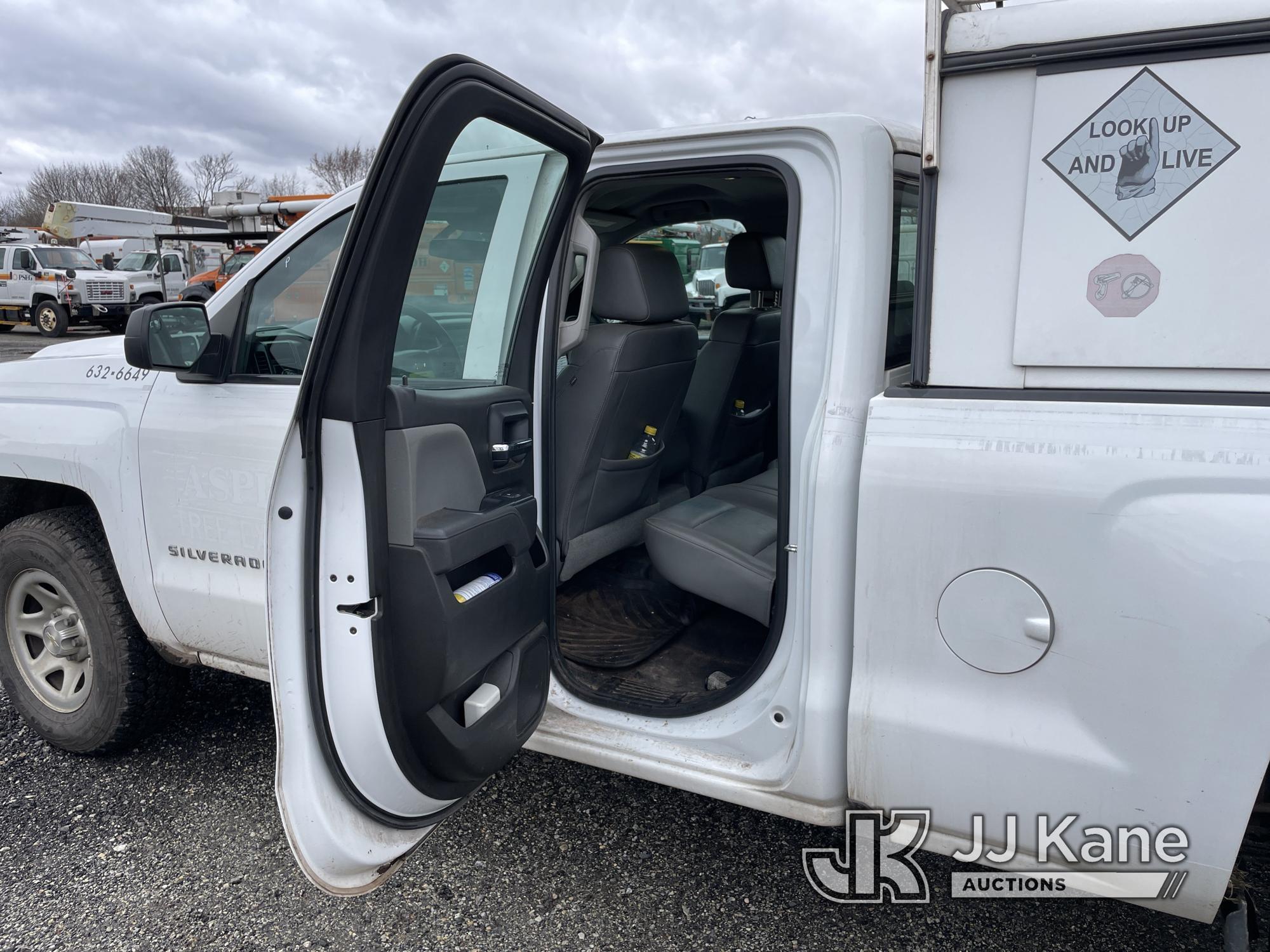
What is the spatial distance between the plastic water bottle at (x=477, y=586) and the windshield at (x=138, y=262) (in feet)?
71.9

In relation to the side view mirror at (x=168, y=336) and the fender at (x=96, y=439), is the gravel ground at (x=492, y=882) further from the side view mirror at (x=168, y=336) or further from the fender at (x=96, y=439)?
the side view mirror at (x=168, y=336)

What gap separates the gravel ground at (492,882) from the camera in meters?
2.03

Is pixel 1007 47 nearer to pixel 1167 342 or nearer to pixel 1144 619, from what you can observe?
pixel 1167 342

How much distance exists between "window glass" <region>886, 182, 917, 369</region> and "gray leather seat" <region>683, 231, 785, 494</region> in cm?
139

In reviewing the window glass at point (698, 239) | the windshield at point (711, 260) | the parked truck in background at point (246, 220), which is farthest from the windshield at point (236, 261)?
the window glass at point (698, 239)

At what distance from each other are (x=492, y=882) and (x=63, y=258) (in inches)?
825

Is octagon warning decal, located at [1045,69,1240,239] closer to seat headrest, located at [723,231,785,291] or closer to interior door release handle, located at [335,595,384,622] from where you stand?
interior door release handle, located at [335,595,384,622]

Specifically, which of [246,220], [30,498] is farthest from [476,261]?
[246,220]

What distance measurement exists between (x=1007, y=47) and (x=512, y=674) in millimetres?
1628

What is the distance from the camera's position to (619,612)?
298cm

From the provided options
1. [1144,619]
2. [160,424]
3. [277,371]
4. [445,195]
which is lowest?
[1144,619]

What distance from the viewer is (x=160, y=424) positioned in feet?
7.57

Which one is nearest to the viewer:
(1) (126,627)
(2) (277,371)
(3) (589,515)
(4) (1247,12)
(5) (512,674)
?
(4) (1247,12)

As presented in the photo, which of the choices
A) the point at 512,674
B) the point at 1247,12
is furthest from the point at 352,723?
the point at 1247,12
